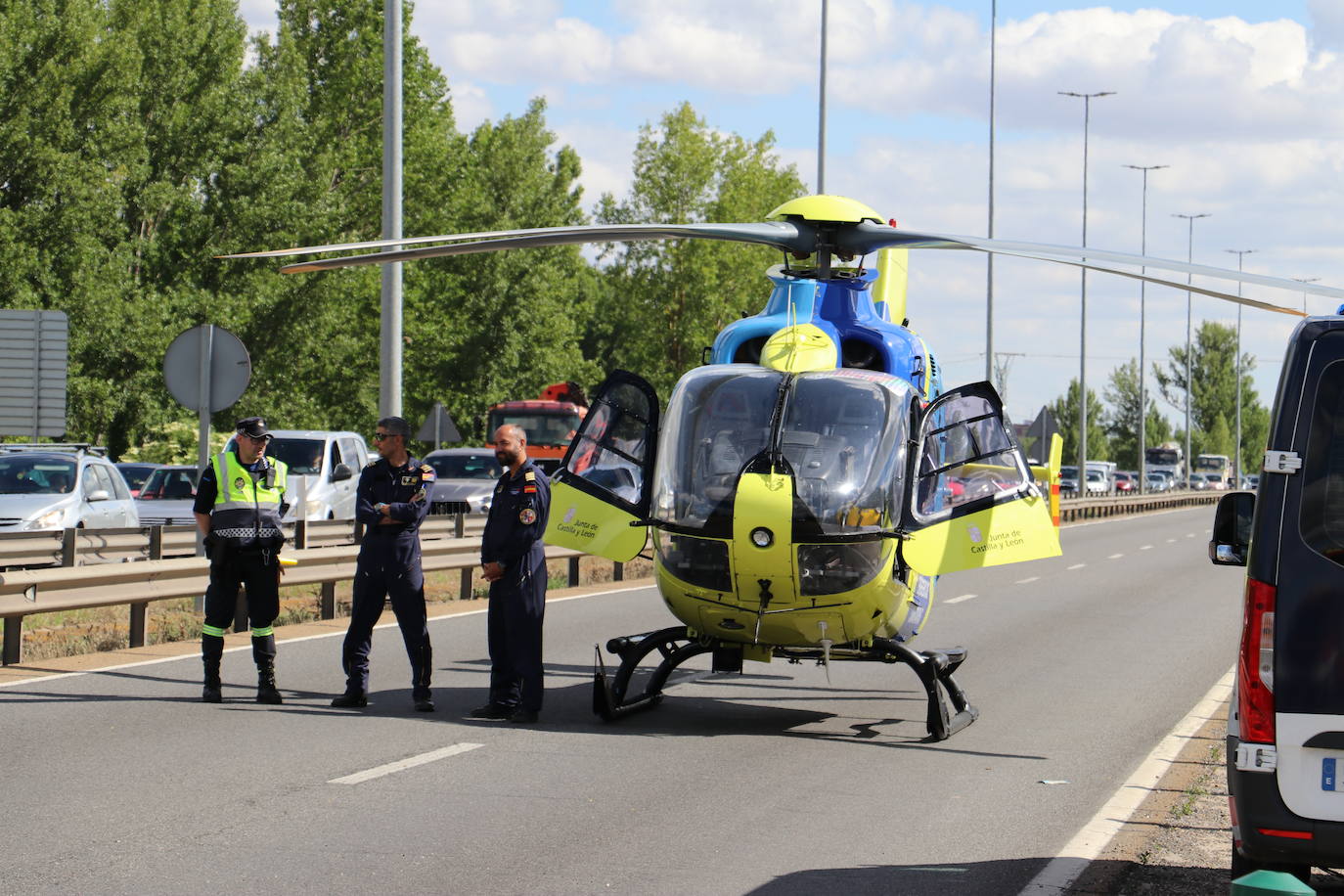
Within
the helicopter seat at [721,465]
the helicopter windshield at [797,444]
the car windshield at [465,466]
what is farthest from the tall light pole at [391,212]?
the car windshield at [465,466]

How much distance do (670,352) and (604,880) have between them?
56336 mm

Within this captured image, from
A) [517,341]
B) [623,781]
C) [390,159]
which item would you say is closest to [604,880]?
[623,781]

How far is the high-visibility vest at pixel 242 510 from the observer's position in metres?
11.0

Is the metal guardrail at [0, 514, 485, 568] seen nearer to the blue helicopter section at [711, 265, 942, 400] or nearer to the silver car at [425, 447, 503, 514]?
the silver car at [425, 447, 503, 514]

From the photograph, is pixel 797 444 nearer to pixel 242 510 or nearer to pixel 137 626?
pixel 242 510

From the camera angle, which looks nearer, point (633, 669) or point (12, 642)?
point (633, 669)

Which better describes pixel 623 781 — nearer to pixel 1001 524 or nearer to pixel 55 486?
pixel 1001 524

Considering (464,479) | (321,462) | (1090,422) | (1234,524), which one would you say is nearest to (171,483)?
(321,462)

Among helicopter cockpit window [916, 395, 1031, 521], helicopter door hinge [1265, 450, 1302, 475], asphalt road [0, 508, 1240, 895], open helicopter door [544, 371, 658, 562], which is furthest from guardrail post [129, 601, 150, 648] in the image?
helicopter door hinge [1265, 450, 1302, 475]

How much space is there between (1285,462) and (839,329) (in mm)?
5991

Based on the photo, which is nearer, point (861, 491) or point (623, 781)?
point (623, 781)

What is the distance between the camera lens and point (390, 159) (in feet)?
63.8

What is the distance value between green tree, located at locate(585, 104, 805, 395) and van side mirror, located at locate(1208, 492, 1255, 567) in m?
52.3

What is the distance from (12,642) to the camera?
12719 millimetres
